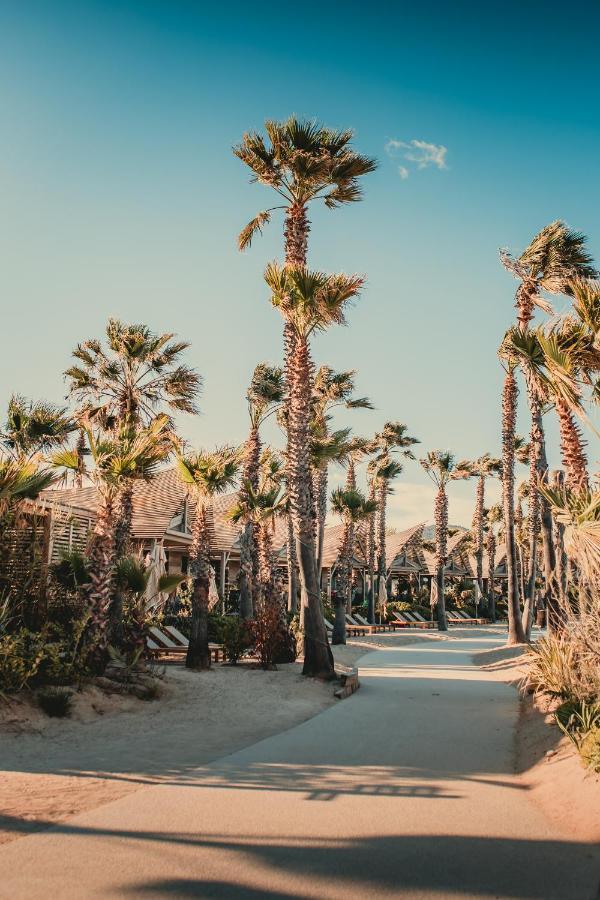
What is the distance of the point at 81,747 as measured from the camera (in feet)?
27.3

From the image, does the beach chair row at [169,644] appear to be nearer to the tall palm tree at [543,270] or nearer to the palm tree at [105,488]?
the palm tree at [105,488]

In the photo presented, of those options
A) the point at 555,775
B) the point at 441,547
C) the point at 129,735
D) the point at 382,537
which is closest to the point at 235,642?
the point at 129,735

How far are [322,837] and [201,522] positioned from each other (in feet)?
37.9

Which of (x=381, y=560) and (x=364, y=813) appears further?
(x=381, y=560)

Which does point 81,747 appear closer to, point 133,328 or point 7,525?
point 7,525

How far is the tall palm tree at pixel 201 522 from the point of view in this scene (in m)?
15.4

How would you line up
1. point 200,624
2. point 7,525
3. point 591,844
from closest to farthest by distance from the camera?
point 591,844
point 7,525
point 200,624

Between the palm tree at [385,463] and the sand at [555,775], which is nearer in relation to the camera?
the sand at [555,775]

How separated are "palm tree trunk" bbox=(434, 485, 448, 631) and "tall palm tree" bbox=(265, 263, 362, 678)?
22.6 meters

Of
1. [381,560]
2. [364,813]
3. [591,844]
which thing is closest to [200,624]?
[364,813]

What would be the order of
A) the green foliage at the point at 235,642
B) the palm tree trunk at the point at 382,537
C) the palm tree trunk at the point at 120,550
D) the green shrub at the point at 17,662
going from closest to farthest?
the green shrub at the point at 17,662 → the palm tree trunk at the point at 120,550 → the green foliage at the point at 235,642 → the palm tree trunk at the point at 382,537

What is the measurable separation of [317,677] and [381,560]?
960 inches

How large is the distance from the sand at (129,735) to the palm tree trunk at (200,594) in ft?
1.81

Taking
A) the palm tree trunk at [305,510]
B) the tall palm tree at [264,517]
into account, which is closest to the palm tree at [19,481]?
the palm tree trunk at [305,510]
